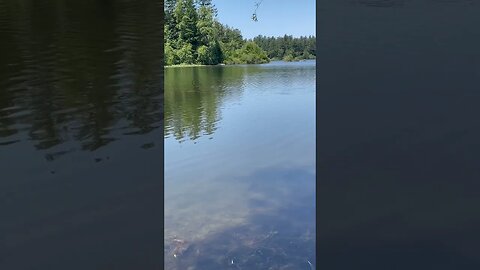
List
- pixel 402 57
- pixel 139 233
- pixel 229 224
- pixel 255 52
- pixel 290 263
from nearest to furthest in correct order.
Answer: pixel 402 57 → pixel 139 233 → pixel 290 263 → pixel 229 224 → pixel 255 52

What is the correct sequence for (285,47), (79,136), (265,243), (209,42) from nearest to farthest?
1. (79,136)
2. (265,243)
3. (285,47)
4. (209,42)

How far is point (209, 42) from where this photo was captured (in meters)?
10.1

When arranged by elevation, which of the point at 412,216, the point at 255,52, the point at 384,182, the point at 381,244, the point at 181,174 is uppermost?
the point at 255,52

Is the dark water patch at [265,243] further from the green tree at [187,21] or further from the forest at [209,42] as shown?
the green tree at [187,21]

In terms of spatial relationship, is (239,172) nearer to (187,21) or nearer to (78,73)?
(187,21)

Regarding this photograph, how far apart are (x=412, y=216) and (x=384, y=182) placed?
178 mm

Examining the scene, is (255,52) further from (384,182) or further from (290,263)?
(384,182)

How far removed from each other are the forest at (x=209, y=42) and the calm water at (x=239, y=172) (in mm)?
600

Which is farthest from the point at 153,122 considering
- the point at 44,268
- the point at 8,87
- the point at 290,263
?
the point at 290,263

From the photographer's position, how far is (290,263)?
13.6ft

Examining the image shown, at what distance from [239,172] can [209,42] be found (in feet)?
15.7

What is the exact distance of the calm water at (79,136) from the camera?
193 centimetres

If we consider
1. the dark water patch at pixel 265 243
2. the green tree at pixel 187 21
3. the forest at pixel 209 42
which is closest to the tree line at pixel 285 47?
the forest at pixel 209 42

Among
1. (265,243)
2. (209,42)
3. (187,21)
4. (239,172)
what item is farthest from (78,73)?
(209,42)
